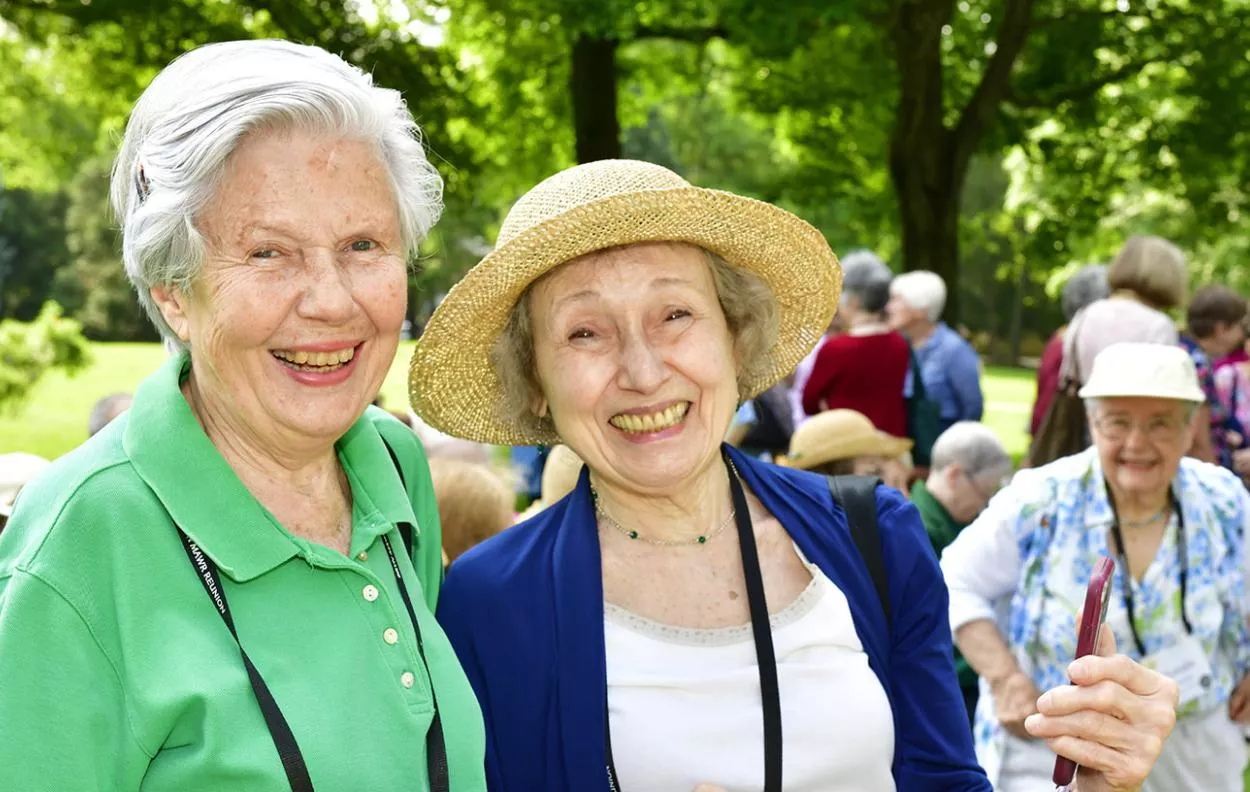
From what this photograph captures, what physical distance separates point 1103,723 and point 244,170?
64.3 inches

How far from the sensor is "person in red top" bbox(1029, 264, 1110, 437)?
740cm

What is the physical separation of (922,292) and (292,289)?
627 centimetres

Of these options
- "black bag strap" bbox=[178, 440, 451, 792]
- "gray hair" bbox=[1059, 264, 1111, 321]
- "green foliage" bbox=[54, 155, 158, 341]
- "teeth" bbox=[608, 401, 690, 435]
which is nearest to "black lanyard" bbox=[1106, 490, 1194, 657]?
"teeth" bbox=[608, 401, 690, 435]

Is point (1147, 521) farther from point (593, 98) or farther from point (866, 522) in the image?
point (593, 98)

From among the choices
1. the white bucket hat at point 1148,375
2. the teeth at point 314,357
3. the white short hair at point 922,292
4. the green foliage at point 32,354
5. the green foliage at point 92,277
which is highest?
the teeth at point 314,357

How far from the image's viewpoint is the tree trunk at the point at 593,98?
1340 cm

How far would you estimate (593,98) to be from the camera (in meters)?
13.4

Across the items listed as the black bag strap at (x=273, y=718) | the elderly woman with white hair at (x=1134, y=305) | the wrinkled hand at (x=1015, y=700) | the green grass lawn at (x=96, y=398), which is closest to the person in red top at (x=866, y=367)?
the elderly woman with white hair at (x=1134, y=305)

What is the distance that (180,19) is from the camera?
12414 millimetres

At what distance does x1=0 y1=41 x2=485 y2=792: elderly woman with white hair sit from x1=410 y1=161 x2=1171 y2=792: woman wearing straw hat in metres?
0.25

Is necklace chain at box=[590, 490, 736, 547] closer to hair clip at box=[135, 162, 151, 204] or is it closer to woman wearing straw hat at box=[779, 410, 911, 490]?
hair clip at box=[135, 162, 151, 204]

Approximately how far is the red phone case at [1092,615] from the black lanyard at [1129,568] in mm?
1814

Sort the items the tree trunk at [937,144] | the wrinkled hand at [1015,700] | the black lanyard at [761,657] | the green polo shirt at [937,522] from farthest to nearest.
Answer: the tree trunk at [937,144] → the green polo shirt at [937,522] → the wrinkled hand at [1015,700] → the black lanyard at [761,657]

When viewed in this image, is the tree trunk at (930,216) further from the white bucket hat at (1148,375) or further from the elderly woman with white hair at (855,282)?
the white bucket hat at (1148,375)
